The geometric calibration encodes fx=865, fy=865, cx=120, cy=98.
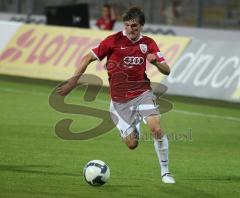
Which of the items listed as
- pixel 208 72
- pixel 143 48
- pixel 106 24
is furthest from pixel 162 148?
pixel 106 24

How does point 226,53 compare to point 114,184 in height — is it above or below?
below

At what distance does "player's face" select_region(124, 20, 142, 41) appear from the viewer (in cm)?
1161

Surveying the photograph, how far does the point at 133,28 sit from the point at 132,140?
1569 mm

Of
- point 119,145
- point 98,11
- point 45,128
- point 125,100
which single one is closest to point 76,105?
point 45,128

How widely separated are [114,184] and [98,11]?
75.6ft

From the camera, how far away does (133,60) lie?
39.2 feet

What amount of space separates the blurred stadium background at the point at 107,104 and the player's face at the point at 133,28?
1978mm

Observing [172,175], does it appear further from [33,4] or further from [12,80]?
[33,4]

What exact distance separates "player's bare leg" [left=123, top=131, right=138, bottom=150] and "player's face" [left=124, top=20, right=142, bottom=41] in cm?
137

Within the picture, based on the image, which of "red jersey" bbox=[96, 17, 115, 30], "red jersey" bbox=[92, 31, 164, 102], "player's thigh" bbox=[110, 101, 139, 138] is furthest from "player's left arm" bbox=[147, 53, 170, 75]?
"red jersey" bbox=[96, 17, 115, 30]

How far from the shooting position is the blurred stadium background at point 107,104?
11.6 m

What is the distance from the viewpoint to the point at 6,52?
2702 cm

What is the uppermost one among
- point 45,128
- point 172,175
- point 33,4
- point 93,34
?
point 172,175

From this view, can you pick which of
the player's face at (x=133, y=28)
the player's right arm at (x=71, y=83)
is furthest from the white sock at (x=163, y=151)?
the player's face at (x=133, y=28)
